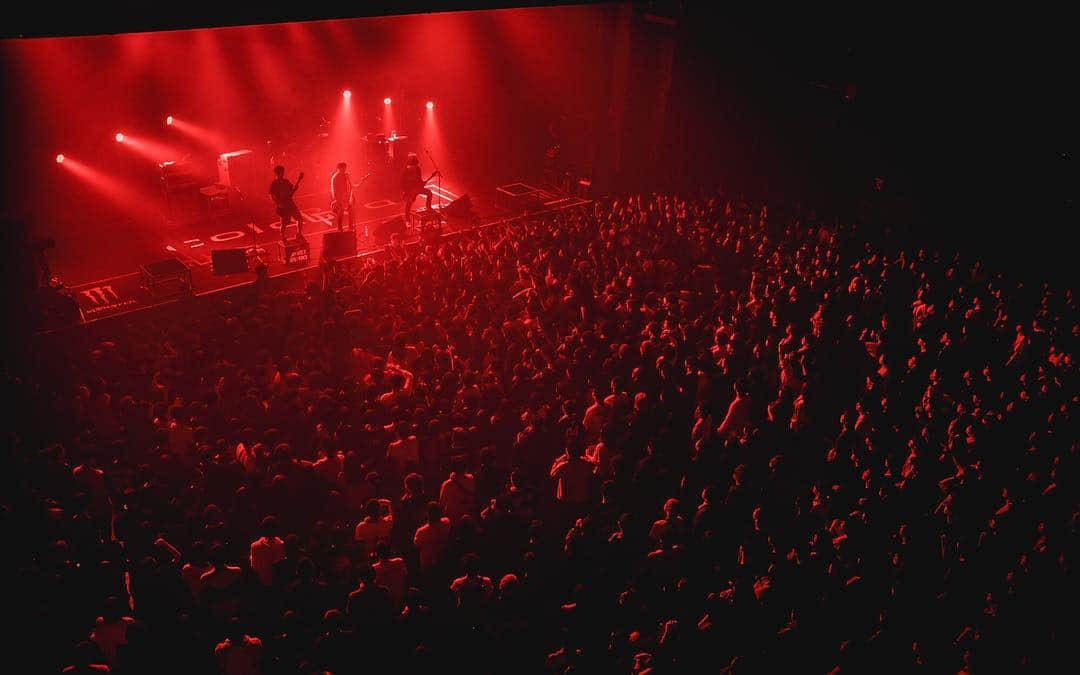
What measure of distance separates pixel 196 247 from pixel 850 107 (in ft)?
38.4

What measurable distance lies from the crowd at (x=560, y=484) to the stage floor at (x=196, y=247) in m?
3.38

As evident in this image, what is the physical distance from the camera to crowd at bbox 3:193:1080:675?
14.8 ft

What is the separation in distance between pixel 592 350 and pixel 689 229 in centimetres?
382

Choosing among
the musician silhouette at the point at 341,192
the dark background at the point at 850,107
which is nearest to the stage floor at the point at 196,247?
the musician silhouette at the point at 341,192

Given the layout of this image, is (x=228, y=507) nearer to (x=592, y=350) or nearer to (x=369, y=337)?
(x=369, y=337)

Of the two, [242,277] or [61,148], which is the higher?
[61,148]

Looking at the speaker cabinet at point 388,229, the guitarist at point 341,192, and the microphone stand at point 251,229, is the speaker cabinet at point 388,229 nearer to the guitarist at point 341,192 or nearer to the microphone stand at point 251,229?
the guitarist at point 341,192

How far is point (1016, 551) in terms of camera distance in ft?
16.5

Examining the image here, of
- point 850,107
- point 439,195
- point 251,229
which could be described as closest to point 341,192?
point 251,229

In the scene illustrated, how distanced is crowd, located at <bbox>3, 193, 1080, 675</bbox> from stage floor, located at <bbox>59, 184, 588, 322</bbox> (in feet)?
11.1

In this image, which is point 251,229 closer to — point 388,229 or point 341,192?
point 341,192

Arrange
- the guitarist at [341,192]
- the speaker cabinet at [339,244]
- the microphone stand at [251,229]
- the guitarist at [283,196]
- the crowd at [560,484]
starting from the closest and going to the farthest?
the crowd at [560,484] → the speaker cabinet at [339,244] → the guitarist at [283,196] → the microphone stand at [251,229] → the guitarist at [341,192]

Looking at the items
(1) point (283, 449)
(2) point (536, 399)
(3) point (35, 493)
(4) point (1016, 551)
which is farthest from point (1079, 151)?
(3) point (35, 493)

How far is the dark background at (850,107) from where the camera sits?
1204cm
